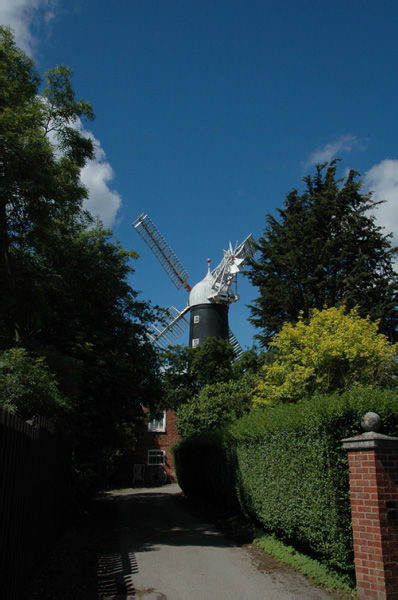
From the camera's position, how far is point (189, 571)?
7234 millimetres

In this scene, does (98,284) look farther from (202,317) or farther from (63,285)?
(202,317)

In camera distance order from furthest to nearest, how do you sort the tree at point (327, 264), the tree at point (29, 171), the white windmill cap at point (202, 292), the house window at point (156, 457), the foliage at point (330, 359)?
the white windmill cap at point (202, 292) < the house window at point (156, 457) < the tree at point (327, 264) < the foliage at point (330, 359) < the tree at point (29, 171)

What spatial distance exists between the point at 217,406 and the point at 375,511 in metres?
17.7

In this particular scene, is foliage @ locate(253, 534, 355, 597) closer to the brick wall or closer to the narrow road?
the narrow road

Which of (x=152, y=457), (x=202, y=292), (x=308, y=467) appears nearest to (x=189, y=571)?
(x=308, y=467)

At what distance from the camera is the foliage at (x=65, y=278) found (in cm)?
997

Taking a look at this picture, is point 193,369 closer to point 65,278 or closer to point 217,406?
point 217,406

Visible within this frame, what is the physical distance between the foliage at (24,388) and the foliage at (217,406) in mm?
13808

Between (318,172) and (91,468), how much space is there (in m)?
19.0

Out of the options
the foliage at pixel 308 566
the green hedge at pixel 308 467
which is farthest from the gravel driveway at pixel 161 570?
the green hedge at pixel 308 467

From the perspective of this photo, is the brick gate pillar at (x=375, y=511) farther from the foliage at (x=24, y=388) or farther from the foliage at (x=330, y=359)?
the foliage at (x=330, y=359)

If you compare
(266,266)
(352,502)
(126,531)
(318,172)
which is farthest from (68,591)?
(318,172)

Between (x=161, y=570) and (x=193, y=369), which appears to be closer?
(x=161, y=570)

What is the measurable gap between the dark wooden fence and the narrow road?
1.16 metres
